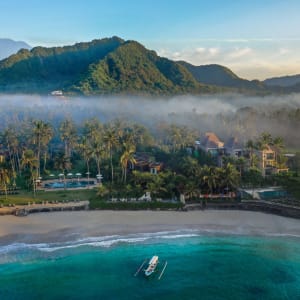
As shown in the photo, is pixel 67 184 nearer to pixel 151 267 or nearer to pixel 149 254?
pixel 149 254

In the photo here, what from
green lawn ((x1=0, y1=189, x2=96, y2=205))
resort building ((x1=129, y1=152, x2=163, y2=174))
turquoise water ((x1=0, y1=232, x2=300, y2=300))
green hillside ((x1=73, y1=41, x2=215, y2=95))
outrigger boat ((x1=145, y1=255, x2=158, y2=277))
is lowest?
turquoise water ((x1=0, y1=232, x2=300, y2=300))

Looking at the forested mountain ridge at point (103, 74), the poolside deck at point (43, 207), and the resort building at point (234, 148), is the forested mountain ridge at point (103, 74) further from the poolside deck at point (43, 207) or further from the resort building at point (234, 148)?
the poolside deck at point (43, 207)

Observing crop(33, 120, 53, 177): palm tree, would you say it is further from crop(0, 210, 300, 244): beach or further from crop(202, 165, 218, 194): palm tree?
crop(202, 165, 218, 194): palm tree

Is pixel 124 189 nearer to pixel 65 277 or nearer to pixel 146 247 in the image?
pixel 146 247

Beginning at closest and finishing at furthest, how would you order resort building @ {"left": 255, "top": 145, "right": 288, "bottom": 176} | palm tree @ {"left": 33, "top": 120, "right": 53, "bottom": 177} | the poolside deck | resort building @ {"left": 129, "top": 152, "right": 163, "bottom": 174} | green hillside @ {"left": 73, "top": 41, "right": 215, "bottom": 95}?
the poolside deck < resort building @ {"left": 255, "top": 145, "right": 288, "bottom": 176} < resort building @ {"left": 129, "top": 152, "right": 163, "bottom": 174} < palm tree @ {"left": 33, "top": 120, "right": 53, "bottom": 177} < green hillside @ {"left": 73, "top": 41, "right": 215, "bottom": 95}

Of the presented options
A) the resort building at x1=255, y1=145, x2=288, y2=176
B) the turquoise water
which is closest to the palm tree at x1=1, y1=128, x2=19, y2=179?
the turquoise water

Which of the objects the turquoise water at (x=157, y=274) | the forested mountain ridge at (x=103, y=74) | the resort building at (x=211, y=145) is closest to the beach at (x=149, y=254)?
the turquoise water at (x=157, y=274)
